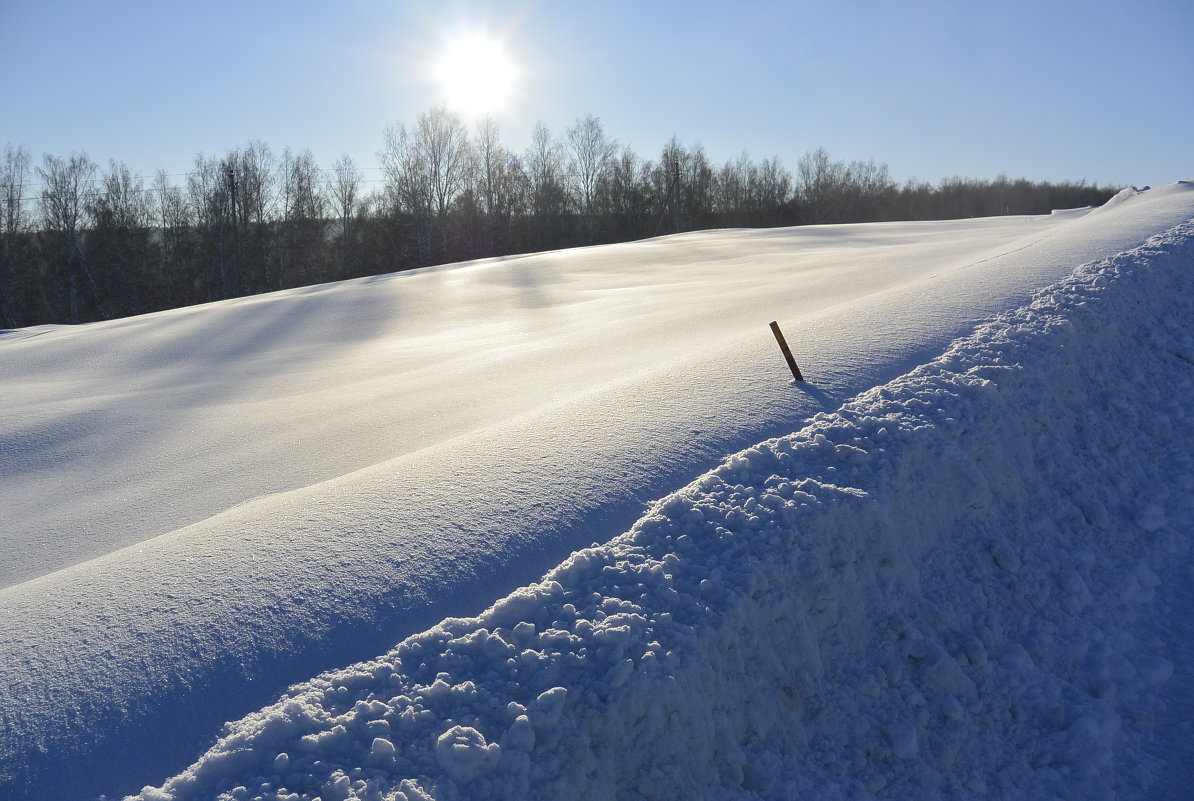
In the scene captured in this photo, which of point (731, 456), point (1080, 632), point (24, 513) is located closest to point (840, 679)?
point (731, 456)

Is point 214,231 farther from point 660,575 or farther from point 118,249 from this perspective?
point 660,575

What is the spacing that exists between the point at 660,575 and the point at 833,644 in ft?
2.92

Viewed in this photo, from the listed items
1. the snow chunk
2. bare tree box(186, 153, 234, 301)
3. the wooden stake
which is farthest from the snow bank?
bare tree box(186, 153, 234, 301)

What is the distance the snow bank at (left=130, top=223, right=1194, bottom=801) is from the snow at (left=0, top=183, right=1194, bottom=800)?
15 mm

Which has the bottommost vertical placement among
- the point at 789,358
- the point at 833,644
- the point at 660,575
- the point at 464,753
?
the point at 833,644

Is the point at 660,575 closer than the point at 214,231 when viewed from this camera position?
Yes

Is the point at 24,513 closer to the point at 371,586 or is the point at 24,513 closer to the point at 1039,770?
the point at 371,586

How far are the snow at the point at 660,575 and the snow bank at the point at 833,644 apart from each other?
15 millimetres

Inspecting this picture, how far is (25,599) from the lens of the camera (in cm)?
319

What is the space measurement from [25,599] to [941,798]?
401 centimetres

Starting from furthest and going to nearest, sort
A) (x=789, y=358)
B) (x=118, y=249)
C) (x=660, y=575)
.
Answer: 1. (x=118, y=249)
2. (x=789, y=358)
3. (x=660, y=575)

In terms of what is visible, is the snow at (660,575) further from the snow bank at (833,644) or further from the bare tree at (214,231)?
the bare tree at (214,231)

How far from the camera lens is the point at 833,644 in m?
3.31

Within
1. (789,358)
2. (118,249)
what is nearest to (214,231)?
(118,249)
